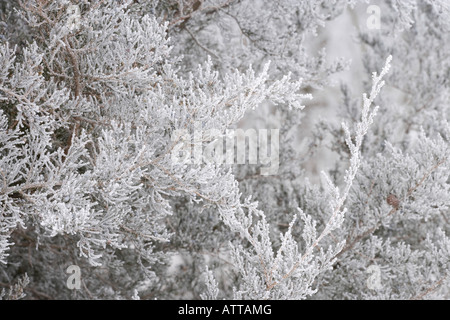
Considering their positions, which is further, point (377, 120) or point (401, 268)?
point (377, 120)

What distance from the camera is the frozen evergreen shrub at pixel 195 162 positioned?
2.58 m

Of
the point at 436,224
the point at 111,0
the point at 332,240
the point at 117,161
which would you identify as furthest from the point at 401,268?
the point at 111,0

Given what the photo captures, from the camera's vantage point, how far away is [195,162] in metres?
2.65

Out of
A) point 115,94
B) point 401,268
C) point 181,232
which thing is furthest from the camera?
point 181,232

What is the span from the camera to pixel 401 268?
3.63 m

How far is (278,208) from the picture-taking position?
178 inches

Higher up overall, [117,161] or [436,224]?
[117,161]

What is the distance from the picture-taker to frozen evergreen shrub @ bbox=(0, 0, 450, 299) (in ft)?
8.46

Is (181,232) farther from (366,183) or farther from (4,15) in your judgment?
(4,15)

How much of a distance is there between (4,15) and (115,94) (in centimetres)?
121

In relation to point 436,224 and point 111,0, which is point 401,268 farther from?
point 111,0
